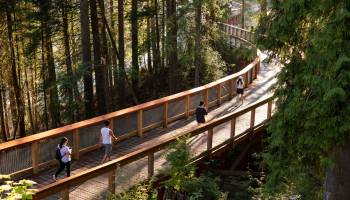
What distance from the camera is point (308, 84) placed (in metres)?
8.99

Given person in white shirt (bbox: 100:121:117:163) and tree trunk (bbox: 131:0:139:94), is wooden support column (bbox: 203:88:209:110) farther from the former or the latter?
tree trunk (bbox: 131:0:139:94)

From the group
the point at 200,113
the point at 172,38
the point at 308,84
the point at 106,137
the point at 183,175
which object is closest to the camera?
the point at 308,84

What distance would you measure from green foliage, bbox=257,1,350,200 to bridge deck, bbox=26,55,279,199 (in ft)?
6.64

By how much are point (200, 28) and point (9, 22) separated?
9.49m

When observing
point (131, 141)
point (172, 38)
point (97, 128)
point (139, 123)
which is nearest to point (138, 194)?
point (97, 128)

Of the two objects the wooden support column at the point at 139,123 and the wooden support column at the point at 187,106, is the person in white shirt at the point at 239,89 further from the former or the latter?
the wooden support column at the point at 139,123

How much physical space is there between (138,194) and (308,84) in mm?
4164

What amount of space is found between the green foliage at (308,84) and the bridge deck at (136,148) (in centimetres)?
202

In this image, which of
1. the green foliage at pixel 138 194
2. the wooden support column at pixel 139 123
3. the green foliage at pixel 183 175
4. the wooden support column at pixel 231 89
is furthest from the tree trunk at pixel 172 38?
the green foliage at pixel 138 194

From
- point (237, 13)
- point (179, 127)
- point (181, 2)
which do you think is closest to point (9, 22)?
point (181, 2)

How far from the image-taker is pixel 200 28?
22.4 m

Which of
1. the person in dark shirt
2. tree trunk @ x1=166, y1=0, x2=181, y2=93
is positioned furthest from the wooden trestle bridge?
tree trunk @ x1=166, y1=0, x2=181, y2=93

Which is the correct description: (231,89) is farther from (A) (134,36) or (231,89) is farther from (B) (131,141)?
(A) (134,36)

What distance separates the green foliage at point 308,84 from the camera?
8.20 meters
